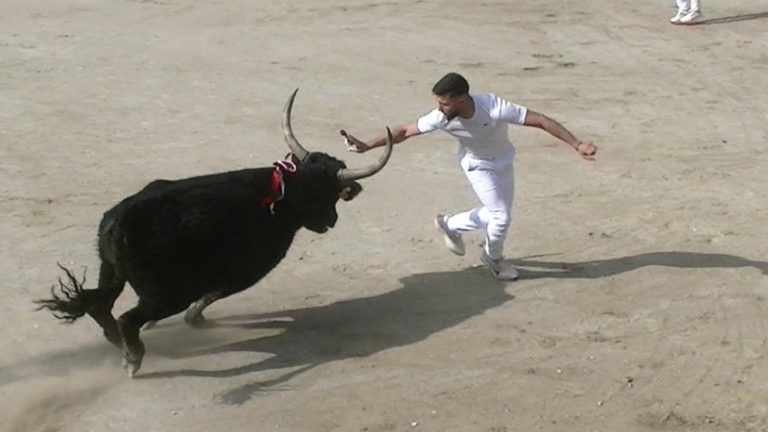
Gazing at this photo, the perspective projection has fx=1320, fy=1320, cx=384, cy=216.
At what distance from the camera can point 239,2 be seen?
1788 centimetres

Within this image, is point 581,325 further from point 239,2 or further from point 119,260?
point 239,2

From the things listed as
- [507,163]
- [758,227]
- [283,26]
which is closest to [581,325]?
[507,163]

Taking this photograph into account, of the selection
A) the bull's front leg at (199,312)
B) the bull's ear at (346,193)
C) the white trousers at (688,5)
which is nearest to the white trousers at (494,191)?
Answer: the bull's ear at (346,193)

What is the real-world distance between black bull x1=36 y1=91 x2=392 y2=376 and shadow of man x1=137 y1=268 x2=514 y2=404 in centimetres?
47

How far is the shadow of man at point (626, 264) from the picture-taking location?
10.1 m

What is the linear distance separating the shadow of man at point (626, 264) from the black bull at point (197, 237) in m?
1.88

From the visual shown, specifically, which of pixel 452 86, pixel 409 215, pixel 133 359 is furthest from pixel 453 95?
pixel 133 359

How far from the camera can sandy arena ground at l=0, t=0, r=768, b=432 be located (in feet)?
26.8

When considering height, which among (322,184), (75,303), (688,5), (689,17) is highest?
(322,184)

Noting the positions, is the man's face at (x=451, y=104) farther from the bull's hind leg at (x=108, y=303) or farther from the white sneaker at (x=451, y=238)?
the bull's hind leg at (x=108, y=303)

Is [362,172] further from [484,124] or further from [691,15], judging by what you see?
[691,15]

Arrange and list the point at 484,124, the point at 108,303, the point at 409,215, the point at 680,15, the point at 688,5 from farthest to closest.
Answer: the point at 680,15, the point at 688,5, the point at 409,215, the point at 484,124, the point at 108,303

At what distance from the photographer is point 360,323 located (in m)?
9.24

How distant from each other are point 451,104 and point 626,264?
84.3 inches
